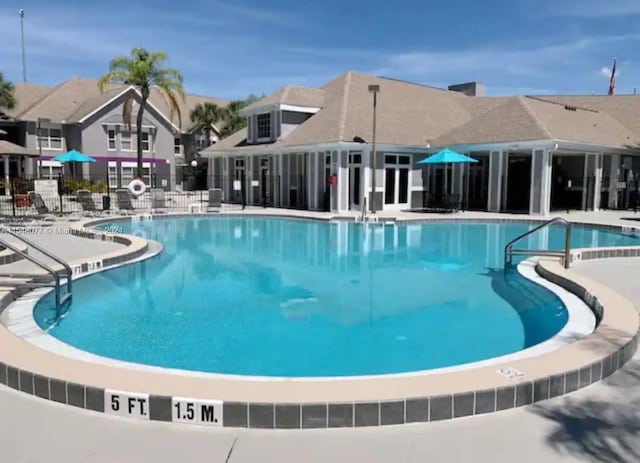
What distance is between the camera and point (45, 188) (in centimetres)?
2066

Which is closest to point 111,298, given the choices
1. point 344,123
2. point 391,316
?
point 391,316

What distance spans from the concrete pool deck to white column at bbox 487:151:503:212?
19.5m

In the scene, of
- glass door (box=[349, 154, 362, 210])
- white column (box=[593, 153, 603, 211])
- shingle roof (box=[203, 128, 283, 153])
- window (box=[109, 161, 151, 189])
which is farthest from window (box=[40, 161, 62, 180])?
white column (box=[593, 153, 603, 211])

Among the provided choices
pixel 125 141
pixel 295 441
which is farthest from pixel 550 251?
pixel 125 141

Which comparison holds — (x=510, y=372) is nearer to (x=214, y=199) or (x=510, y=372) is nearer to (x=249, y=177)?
(x=214, y=199)

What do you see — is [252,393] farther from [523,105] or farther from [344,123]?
[523,105]

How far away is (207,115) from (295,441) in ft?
136

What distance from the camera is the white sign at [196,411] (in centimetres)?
366

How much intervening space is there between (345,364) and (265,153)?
2104 cm

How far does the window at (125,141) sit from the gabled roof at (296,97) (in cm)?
1568

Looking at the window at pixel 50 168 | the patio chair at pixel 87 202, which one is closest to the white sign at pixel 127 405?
the patio chair at pixel 87 202

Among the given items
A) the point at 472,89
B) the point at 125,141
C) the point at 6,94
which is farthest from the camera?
the point at 125,141

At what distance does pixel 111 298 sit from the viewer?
863 cm

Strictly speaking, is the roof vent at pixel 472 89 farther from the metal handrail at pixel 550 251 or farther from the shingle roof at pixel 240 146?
the metal handrail at pixel 550 251
